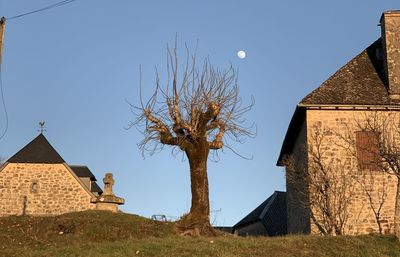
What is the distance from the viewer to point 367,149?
740 inches

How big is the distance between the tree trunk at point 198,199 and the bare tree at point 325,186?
5.68 meters

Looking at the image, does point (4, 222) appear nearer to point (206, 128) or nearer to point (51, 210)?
point (206, 128)

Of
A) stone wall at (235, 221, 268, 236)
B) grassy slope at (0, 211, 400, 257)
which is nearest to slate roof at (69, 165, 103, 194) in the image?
stone wall at (235, 221, 268, 236)

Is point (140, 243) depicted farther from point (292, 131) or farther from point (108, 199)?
point (292, 131)

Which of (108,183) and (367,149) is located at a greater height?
(367,149)

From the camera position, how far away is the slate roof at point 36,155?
30.8 m

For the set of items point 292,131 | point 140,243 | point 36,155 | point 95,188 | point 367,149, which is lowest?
point 140,243

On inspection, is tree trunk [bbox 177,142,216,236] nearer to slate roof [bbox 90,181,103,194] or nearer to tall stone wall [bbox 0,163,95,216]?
tall stone wall [bbox 0,163,95,216]

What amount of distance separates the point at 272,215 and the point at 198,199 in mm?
20976

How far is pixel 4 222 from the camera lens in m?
14.8

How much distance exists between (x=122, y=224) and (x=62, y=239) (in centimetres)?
217

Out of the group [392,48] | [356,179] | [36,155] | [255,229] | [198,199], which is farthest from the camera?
[255,229]

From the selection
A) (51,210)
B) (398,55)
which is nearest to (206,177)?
(398,55)

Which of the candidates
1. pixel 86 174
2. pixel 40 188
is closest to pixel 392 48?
pixel 40 188
